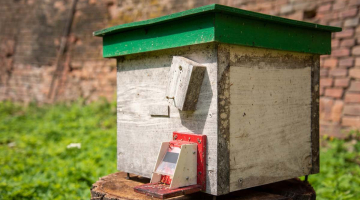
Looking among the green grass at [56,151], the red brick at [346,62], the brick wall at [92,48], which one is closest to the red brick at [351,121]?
the brick wall at [92,48]

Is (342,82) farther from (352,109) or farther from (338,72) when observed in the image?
(352,109)

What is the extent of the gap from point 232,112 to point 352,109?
3.70 meters

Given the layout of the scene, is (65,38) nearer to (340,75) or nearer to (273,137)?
(340,75)

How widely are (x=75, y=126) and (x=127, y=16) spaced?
2.94 m

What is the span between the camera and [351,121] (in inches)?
191

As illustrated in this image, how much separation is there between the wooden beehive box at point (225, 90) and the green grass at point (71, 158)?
4.80 ft

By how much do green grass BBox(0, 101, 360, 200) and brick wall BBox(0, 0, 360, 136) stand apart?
65cm

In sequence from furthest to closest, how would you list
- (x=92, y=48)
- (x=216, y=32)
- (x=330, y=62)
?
(x=92, y=48) → (x=330, y=62) → (x=216, y=32)

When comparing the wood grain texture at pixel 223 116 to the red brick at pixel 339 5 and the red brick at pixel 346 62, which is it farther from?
the red brick at pixel 339 5

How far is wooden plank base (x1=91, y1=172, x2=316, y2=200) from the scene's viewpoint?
6.58 ft

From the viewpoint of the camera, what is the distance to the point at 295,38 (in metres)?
2.05

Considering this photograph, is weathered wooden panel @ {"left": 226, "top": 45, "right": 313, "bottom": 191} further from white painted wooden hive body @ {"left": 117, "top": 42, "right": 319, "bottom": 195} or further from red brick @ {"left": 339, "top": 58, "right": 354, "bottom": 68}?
red brick @ {"left": 339, "top": 58, "right": 354, "bottom": 68}

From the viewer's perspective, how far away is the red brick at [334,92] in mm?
5031

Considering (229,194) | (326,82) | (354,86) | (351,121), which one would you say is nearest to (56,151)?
(229,194)
